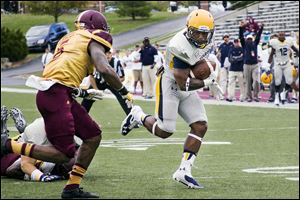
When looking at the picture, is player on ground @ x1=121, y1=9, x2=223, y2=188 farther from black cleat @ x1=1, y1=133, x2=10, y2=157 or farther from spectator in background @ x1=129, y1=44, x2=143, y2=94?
spectator in background @ x1=129, y1=44, x2=143, y2=94

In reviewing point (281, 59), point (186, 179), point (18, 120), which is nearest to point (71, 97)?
point (186, 179)

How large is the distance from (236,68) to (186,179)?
15100 mm

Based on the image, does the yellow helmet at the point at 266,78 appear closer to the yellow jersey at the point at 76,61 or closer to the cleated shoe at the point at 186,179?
the cleated shoe at the point at 186,179

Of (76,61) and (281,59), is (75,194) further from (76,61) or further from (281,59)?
(281,59)

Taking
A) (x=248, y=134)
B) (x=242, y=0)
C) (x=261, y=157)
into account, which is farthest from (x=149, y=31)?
(x=261, y=157)

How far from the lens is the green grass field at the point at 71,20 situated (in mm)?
53312

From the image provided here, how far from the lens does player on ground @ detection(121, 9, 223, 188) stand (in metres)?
8.23

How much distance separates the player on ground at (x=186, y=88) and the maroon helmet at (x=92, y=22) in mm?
955

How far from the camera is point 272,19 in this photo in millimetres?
38188

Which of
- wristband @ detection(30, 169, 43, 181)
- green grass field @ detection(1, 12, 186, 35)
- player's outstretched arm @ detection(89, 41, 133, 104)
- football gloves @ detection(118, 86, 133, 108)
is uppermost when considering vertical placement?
player's outstretched arm @ detection(89, 41, 133, 104)

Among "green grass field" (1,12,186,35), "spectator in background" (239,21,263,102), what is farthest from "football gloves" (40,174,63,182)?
"green grass field" (1,12,186,35)

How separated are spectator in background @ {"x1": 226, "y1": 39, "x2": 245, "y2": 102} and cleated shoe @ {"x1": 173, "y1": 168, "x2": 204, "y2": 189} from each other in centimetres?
1452

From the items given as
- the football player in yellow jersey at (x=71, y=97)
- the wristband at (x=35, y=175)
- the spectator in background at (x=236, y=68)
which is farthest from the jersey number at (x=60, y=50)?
the spectator in background at (x=236, y=68)

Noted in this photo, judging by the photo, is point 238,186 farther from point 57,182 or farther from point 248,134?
point 248,134
